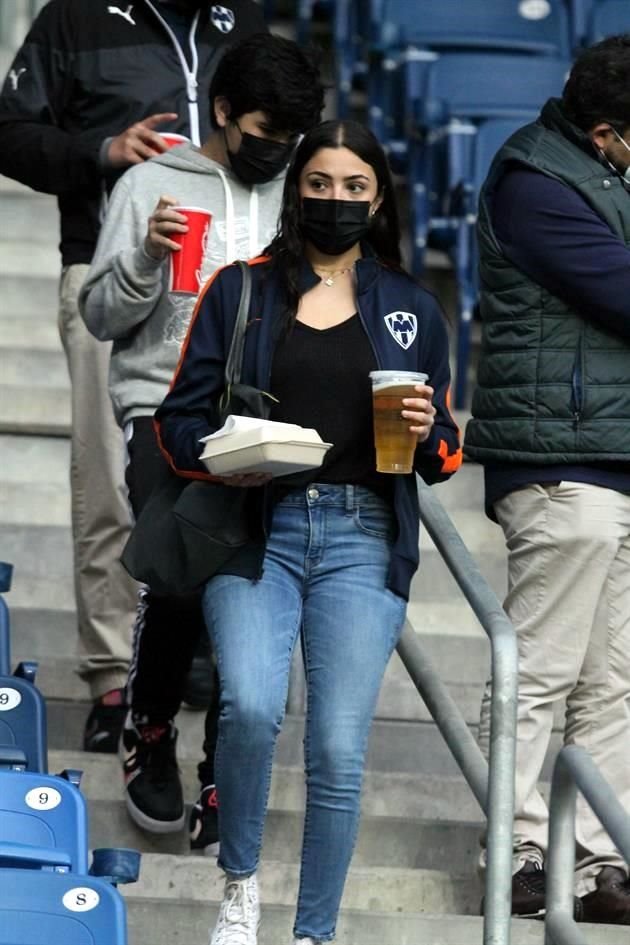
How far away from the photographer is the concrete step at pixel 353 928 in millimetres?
3736

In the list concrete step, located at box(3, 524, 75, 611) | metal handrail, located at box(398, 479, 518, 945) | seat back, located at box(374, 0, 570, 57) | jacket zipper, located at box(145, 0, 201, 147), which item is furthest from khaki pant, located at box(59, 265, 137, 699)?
seat back, located at box(374, 0, 570, 57)

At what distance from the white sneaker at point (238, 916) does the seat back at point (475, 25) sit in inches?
179

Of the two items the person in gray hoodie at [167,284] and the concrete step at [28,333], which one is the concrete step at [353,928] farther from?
the concrete step at [28,333]

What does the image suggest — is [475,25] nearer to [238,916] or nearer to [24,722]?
[24,722]

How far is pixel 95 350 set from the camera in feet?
15.5

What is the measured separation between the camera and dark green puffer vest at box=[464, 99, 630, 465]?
381 cm

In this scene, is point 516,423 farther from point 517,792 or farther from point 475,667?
point 475,667

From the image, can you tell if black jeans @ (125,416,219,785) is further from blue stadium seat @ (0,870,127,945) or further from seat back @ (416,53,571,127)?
seat back @ (416,53,571,127)

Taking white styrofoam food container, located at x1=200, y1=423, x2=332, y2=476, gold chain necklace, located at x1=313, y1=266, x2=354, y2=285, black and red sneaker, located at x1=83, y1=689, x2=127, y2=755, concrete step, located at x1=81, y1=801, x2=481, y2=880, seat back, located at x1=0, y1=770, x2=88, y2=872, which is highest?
gold chain necklace, located at x1=313, y1=266, x2=354, y2=285

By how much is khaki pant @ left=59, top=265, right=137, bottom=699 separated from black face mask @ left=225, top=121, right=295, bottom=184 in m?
0.79

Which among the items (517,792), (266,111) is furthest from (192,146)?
(517,792)

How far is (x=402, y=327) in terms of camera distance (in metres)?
3.51

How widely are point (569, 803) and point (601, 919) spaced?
739 millimetres

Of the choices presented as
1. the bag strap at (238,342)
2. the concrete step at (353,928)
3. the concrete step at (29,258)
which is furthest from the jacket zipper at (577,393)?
the concrete step at (29,258)
